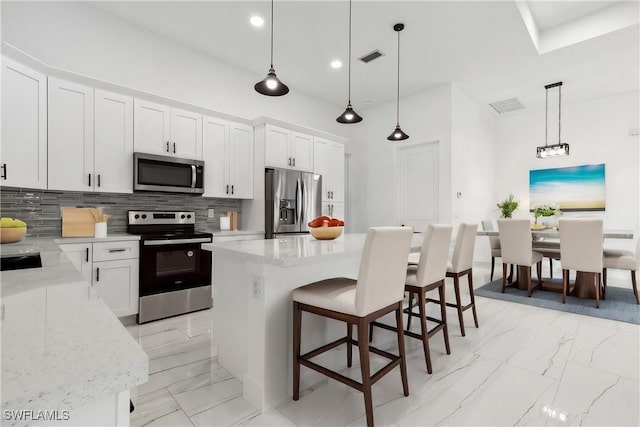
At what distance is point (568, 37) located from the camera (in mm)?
4020

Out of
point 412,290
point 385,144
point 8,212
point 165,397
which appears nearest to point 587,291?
point 412,290

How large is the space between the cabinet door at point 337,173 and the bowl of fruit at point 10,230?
3.85 m

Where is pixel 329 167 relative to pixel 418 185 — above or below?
above

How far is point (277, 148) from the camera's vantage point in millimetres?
4340

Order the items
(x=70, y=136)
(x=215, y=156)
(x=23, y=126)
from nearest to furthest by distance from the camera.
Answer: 1. (x=23, y=126)
2. (x=70, y=136)
3. (x=215, y=156)

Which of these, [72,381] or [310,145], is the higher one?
[310,145]

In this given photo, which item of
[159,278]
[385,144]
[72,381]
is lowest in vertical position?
[159,278]

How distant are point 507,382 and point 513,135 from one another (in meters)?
6.10

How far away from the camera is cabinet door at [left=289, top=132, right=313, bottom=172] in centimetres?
457

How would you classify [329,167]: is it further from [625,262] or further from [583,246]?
[625,262]

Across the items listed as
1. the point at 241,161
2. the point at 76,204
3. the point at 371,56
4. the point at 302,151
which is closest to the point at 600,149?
the point at 371,56

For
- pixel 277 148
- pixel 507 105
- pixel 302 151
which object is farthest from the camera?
pixel 507 105

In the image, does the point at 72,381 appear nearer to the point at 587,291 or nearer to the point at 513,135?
the point at 587,291

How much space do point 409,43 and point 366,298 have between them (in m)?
3.60
